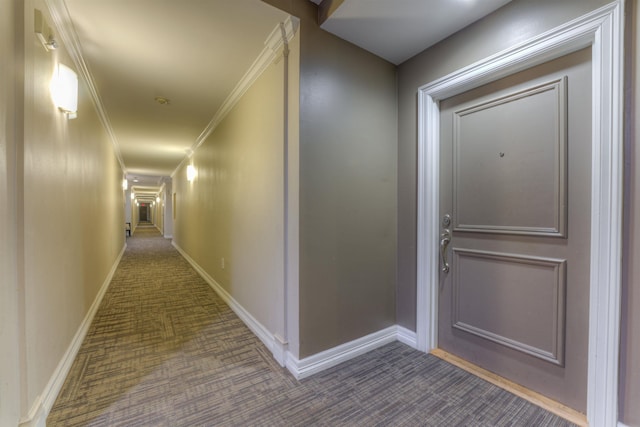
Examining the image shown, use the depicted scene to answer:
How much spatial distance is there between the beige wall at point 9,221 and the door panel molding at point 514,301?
240 centimetres

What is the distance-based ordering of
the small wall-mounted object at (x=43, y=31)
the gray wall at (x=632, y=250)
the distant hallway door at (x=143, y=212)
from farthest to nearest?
the distant hallway door at (x=143, y=212) < the small wall-mounted object at (x=43, y=31) < the gray wall at (x=632, y=250)

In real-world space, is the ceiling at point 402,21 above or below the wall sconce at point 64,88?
above

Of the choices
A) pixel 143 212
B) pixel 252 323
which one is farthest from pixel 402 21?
pixel 143 212

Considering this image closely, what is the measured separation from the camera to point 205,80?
249cm

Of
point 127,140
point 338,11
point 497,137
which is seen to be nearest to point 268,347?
point 497,137

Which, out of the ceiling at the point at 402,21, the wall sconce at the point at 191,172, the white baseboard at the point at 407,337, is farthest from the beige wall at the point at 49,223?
the wall sconce at the point at 191,172

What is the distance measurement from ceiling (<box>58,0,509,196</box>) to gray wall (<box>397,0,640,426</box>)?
0.10 m

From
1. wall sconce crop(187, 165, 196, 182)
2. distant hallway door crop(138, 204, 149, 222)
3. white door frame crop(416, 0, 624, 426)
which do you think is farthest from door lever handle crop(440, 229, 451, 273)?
distant hallway door crop(138, 204, 149, 222)

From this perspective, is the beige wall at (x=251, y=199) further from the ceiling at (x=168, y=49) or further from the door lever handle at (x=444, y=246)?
the door lever handle at (x=444, y=246)

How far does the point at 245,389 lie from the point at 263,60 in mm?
2350

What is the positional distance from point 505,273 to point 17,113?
2.70m

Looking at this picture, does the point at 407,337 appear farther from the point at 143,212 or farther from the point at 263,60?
the point at 143,212

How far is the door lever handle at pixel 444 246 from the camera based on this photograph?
1957 millimetres

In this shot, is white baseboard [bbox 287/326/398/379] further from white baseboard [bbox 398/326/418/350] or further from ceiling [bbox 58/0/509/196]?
ceiling [bbox 58/0/509/196]
